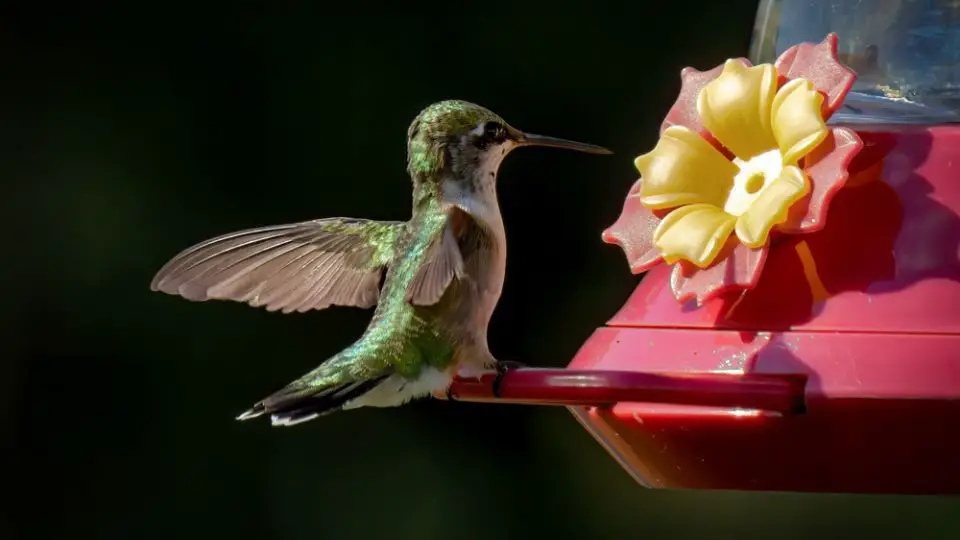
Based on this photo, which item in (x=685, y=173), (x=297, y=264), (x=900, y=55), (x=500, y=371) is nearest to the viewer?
(x=685, y=173)

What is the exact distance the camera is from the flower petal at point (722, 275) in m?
2.23

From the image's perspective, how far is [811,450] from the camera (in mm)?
2154

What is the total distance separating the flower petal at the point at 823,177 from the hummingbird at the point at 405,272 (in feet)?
2.14

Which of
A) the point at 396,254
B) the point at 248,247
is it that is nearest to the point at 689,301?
the point at 396,254

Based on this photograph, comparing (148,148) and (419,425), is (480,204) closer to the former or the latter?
(419,425)

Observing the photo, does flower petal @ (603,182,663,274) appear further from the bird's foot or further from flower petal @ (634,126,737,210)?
the bird's foot

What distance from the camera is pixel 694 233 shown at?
7.75 feet

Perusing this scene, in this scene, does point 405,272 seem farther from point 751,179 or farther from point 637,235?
point 751,179

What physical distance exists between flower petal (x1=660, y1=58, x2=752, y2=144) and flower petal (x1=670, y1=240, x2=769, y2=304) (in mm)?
302

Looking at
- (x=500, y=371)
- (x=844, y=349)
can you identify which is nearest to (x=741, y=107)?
(x=844, y=349)

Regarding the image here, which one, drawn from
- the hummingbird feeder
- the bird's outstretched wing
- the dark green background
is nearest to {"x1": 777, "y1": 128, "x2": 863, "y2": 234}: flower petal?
the hummingbird feeder

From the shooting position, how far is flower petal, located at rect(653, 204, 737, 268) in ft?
7.63

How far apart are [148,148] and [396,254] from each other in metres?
2.21

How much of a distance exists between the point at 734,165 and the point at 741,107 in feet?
0.43
